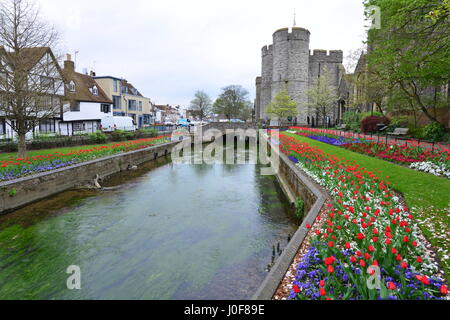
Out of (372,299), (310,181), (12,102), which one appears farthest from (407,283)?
(12,102)

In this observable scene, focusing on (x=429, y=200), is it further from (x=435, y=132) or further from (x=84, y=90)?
(x=84, y=90)

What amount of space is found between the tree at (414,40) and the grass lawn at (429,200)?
189 inches

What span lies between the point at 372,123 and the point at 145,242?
83.6 feet

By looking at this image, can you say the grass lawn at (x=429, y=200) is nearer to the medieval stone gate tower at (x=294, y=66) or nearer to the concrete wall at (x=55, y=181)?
the concrete wall at (x=55, y=181)

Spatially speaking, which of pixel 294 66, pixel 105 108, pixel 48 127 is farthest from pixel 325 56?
pixel 48 127

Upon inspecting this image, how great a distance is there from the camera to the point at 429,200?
7.64 metres

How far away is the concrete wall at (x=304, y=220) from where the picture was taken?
168 inches

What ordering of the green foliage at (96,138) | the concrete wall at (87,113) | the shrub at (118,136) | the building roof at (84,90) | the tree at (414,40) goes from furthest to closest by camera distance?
the building roof at (84,90) < the concrete wall at (87,113) < the shrub at (118,136) < the green foliage at (96,138) < the tree at (414,40)

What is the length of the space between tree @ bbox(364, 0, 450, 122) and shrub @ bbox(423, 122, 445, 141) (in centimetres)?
283

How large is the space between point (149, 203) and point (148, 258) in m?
5.45

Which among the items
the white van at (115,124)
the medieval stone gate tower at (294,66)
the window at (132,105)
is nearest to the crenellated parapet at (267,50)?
the medieval stone gate tower at (294,66)

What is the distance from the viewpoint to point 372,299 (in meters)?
3.50
